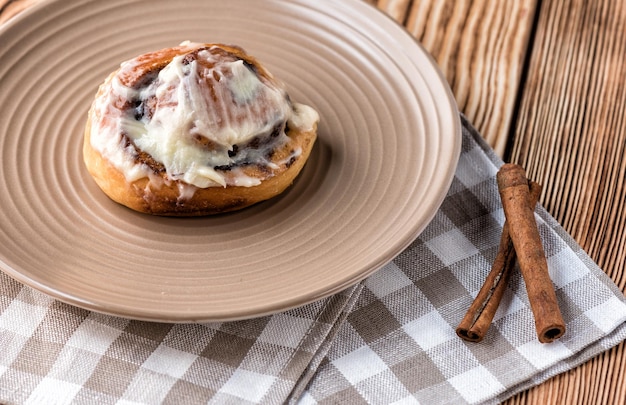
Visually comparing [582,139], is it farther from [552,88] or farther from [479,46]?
[479,46]

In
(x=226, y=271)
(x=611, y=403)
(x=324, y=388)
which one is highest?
(x=226, y=271)

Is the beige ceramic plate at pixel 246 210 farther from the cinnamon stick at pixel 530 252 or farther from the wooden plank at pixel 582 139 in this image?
the wooden plank at pixel 582 139

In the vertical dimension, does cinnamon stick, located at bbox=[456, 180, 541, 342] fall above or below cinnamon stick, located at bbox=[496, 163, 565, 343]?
below

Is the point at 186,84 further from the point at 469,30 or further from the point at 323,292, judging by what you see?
the point at 469,30

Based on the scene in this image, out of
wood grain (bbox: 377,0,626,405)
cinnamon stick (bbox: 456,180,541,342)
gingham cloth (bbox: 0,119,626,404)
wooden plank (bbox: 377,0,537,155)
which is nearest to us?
gingham cloth (bbox: 0,119,626,404)

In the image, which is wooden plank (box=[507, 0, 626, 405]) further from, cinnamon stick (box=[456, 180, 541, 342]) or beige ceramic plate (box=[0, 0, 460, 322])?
beige ceramic plate (box=[0, 0, 460, 322])

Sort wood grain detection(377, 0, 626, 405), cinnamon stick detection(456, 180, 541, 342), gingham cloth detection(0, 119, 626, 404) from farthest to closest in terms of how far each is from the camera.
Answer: wood grain detection(377, 0, 626, 405), cinnamon stick detection(456, 180, 541, 342), gingham cloth detection(0, 119, 626, 404)

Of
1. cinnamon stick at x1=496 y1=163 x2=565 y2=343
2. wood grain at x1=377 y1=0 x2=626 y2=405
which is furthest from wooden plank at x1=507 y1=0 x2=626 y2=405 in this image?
cinnamon stick at x1=496 y1=163 x2=565 y2=343

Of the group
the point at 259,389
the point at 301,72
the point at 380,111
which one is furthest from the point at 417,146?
the point at 259,389
